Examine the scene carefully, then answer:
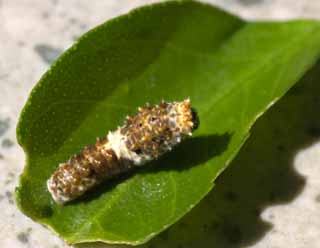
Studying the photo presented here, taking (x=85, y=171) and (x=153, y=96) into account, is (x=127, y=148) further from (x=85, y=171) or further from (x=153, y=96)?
(x=153, y=96)

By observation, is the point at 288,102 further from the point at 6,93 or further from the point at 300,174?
the point at 6,93

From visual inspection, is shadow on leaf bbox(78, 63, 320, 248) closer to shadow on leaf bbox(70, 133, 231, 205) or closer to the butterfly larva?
shadow on leaf bbox(70, 133, 231, 205)

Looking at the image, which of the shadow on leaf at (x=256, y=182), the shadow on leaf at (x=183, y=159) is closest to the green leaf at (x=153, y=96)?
the shadow on leaf at (x=183, y=159)

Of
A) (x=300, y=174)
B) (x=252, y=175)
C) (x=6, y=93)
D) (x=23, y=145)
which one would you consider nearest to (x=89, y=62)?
(x=23, y=145)

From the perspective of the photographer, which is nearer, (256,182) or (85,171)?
(85,171)

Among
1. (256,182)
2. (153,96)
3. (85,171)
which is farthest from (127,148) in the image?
(256,182)

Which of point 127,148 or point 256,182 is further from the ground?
point 127,148
